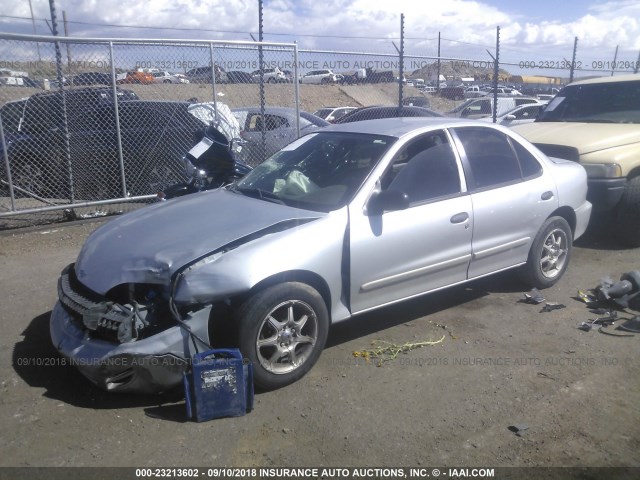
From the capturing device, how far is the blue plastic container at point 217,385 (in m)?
3.21

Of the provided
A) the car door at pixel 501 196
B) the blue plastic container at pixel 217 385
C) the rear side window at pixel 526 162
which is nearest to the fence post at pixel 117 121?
the car door at pixel 501 196

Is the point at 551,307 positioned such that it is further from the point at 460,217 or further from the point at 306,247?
the point at 306,247

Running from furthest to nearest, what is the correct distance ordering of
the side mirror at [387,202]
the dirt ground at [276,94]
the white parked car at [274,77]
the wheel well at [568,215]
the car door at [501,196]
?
1. the dirt ground at [276,94]
2. the white parked car at [274,77]
3. the wheel well at [568,215]
4. the car door at [501,196]
5. the side mirror at [387,202]

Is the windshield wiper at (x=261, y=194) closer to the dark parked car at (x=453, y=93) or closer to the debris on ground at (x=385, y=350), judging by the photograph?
the debris on ground at (x=385, y=350)

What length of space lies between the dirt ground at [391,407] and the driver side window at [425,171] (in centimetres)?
112

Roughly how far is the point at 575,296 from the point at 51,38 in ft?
21.9


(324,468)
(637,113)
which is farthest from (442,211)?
(637,113)

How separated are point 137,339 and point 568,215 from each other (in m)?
4.30

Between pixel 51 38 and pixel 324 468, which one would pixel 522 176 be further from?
pixel 51 38

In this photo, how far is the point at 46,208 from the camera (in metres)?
7.27

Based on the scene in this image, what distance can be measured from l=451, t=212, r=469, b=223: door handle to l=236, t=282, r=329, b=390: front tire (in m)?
1.39

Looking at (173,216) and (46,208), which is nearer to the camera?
(173,216)

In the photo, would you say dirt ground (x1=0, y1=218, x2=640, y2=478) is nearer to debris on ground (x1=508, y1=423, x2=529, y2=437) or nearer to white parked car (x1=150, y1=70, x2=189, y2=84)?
debris on ground (x1=508, y1=423, x2=529, y2=437)

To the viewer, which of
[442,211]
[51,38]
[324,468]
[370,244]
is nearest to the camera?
[324,468]
